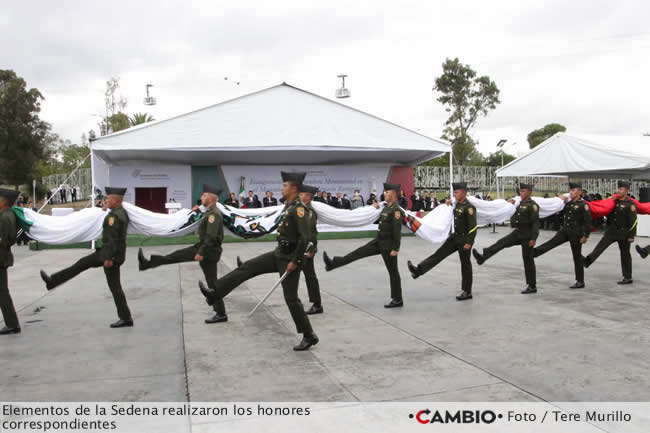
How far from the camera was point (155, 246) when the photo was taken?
56.7 ft

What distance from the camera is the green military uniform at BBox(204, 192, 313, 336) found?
17.1ft

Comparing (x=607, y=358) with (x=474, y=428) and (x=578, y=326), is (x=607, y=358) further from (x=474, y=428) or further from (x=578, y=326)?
(x=474, y=428)

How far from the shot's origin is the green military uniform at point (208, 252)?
21.1 ft

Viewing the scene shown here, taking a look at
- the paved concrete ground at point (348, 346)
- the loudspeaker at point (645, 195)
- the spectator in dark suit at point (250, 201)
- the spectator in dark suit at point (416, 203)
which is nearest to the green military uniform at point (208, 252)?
the paved concrete ground at point (348, 346)

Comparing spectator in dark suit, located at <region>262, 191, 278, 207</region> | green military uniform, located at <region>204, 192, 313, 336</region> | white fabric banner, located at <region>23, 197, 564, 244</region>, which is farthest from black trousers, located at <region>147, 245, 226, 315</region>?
spectator in dark suit, located at <region>262, 191, 278, 207</region>

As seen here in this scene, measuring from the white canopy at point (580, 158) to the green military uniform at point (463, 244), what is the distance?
483 inches

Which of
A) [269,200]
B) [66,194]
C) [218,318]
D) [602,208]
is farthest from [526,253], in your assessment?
[66,194]

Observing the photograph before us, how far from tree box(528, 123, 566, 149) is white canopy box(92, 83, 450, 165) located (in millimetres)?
57268

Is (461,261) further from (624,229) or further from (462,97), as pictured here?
(462,97)

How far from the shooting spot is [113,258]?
6.15m

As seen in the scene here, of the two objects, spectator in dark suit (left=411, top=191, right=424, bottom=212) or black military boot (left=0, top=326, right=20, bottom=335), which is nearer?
black military boot (left=0, top=326, right=20, bottom=335)

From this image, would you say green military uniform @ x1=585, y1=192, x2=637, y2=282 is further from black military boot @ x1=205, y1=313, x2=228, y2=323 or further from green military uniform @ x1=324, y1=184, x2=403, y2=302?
black military boot @ x1=205, y1=313, x2=228, y2=323

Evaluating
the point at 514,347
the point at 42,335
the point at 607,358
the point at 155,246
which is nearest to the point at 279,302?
the point at 42,335

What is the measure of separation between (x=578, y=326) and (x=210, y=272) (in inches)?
185
